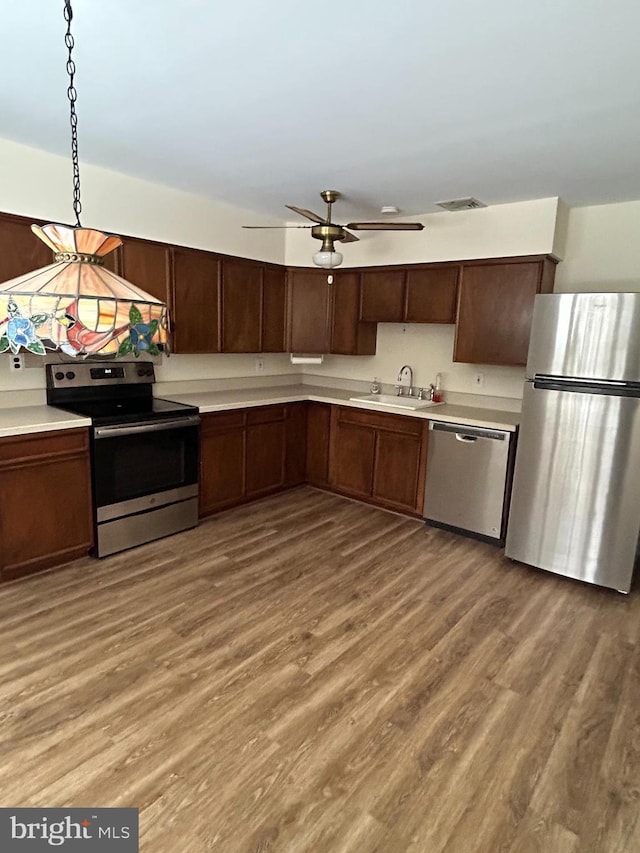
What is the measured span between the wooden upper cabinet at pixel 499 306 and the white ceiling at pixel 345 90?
55 centimetres

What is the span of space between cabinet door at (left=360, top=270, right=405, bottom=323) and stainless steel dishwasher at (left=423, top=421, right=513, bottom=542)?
115cm

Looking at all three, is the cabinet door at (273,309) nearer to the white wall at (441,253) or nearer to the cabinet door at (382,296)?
the white wall at (441,253)

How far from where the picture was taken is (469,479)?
3.80 meters

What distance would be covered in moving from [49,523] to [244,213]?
2.94 m

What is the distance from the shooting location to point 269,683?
2.23 metres

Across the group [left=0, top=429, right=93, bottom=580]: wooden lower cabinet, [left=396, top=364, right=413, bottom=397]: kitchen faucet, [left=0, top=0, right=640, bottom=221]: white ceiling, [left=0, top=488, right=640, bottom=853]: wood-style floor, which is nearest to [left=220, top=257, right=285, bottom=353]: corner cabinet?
[left=0, top=0, right=640, bottom=221]: white ceiling

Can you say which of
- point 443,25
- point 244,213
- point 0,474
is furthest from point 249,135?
point 0,474

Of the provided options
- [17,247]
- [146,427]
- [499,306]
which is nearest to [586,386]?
[499,306]

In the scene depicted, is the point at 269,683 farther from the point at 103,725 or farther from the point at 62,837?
the point at 62,837

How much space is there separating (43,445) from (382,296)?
2.97 m

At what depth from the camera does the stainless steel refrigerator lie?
2936mm

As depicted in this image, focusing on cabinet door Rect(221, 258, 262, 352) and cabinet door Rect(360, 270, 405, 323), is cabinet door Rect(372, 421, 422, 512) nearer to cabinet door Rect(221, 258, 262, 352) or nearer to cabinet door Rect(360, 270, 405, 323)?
cabinet door Rect(360, 270, 405, 323)

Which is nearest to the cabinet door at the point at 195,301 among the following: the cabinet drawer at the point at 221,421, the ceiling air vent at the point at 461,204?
the cabinet drawer at the point at 221,421

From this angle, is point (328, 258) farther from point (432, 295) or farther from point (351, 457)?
point (351, 457)
